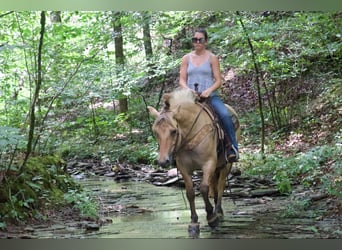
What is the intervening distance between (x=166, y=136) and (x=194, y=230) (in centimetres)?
85

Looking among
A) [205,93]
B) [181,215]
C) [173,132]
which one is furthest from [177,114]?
[181,215]

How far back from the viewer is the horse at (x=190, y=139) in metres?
3.81

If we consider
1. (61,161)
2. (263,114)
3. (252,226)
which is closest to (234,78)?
(263,114)

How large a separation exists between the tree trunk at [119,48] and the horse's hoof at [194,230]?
133 centimetres

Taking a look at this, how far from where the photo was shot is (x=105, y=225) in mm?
4242

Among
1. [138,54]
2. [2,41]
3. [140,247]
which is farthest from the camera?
[138,54]

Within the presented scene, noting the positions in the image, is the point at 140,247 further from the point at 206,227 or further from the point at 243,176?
the point at 243,176

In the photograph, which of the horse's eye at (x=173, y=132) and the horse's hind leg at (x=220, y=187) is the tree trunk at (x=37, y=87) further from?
the horse's hind leg at (x=220, y=187)

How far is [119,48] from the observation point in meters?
4.98

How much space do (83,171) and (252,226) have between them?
65.7 inches

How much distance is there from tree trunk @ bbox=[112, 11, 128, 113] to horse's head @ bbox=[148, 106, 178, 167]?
1.07 meters

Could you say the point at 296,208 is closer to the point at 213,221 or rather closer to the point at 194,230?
the point at 213,221

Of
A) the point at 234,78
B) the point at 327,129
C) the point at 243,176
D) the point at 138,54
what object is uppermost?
the point at 138,54

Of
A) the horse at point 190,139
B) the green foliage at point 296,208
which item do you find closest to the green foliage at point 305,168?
the green foliage at point 296,208
